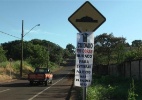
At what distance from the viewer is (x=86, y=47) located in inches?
304

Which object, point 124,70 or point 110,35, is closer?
point 124,70

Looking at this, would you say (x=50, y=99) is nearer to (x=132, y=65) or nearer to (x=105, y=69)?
(x=132, y=65)

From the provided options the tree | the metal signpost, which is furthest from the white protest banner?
the tree

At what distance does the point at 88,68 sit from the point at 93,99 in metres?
8.47

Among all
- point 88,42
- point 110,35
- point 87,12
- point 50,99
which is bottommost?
point 50,99

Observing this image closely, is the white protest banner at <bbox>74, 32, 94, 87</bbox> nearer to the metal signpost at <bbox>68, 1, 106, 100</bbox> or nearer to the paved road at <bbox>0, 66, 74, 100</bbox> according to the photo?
the metal signpost at <bbox>68, 1, 106, 100</bbox>

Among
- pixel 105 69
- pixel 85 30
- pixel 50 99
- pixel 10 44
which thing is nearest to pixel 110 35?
pixel 105 69

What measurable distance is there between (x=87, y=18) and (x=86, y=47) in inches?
25.7

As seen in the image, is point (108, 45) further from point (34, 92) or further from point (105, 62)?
point (34, 92)

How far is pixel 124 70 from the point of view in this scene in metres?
36.3

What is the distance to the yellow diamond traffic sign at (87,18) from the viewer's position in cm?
786

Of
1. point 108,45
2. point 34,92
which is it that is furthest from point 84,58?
point 108,45

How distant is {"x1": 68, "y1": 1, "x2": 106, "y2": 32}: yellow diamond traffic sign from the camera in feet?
25.8

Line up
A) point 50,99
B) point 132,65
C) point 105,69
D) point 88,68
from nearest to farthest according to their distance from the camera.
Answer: point 88,68 < point 50,99 < point 132,65 < point 105,69
